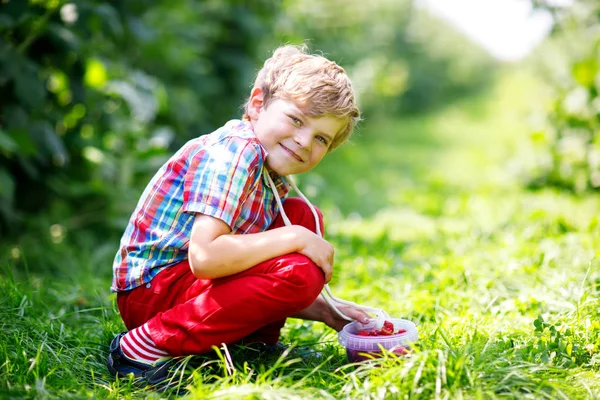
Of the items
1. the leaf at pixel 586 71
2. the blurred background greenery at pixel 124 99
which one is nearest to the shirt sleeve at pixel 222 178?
the blurred background greenery at pixel 124 99

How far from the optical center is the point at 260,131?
2.02m

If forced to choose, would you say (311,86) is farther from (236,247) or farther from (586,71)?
(586,71)

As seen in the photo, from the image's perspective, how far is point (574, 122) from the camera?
5.06m

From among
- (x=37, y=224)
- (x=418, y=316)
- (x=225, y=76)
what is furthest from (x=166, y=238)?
(x=225, y=76)

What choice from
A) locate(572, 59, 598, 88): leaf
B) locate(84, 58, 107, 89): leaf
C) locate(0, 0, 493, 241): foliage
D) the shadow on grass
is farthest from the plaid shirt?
locate(572, 59, 598, 88): leaf

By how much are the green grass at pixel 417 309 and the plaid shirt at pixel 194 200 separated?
325 millimetres

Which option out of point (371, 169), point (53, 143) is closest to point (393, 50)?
point (371, 169)

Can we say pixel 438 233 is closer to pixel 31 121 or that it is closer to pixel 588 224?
pixel 588 224

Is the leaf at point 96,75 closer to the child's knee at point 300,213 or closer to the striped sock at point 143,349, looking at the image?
the child's knee at point 300,213

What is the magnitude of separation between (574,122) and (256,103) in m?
3.75

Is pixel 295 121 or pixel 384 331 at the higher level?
pixel 295 121

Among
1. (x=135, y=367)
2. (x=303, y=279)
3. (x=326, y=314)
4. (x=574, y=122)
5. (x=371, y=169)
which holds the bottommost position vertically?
(x=371, y=169)

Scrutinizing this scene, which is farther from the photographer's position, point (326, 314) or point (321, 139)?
point (326, 314)

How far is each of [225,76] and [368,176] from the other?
1.92 m
